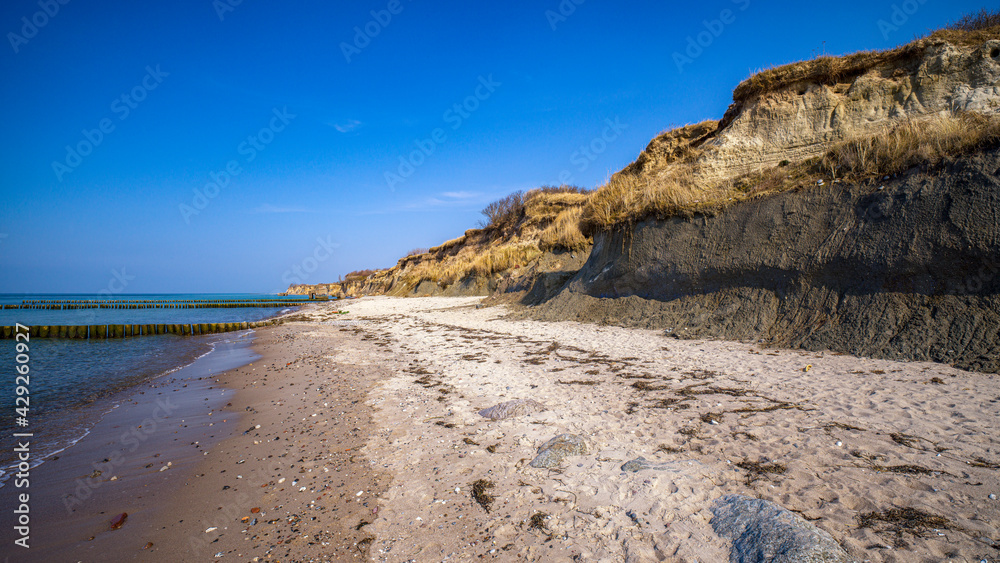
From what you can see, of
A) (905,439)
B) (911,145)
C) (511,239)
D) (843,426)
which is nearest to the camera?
(905,439)

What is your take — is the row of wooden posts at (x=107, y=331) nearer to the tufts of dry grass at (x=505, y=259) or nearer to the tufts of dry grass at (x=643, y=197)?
the tufts of dry grass at (x=505, y=259)

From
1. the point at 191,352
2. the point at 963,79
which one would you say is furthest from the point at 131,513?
the point at 963,79

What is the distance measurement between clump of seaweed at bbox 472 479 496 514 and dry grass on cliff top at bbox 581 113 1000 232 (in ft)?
31.4

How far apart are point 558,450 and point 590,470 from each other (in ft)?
1.27

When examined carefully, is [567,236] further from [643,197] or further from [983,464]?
[983,464]

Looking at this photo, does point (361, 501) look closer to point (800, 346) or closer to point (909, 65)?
point (800, 346)

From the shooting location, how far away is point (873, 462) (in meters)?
2.99

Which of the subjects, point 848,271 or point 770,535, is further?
point 848,271

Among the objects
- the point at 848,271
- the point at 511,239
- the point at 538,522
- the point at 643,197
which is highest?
the point at 511,239

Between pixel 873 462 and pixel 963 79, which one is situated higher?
pixel 963 79

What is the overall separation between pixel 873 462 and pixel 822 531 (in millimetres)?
1330

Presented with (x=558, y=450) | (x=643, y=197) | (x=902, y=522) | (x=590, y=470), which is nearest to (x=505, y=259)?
(x=643, y=197)

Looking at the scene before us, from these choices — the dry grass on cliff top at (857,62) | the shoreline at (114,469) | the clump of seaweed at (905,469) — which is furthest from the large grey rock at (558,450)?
the dry grass on cliff top at (857,62)

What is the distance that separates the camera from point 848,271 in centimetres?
758
